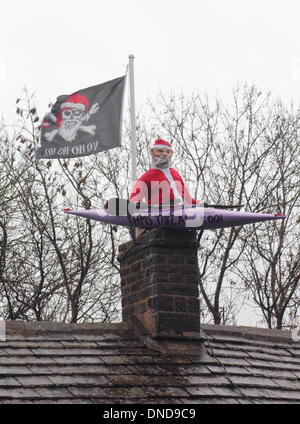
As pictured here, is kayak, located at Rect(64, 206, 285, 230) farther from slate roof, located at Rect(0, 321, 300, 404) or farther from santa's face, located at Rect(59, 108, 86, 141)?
santa's face, located at Rect(59, 108, 86, 141)

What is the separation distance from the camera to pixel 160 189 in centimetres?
1004

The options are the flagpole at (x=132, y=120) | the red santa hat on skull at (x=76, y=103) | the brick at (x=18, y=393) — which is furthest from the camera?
the red santa hat on skull at (x=76, y=103)

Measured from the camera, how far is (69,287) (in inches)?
872

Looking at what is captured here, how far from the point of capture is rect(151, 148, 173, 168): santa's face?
1030cm

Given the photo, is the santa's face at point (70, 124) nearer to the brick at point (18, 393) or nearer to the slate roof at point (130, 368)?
the slate roof at point (130, 368)

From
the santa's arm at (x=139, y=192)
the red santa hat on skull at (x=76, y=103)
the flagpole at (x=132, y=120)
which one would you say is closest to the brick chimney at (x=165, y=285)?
the santa's arm at (x=139, y=192)

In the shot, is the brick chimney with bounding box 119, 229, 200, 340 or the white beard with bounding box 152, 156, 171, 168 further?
the white beard with bounding box 152, 156, 171, 168

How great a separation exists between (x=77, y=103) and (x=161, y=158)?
1713 millimetres

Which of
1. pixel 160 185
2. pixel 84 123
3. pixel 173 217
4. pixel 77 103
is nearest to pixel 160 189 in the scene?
pixel 160 185

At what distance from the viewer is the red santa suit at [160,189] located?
9.92 m

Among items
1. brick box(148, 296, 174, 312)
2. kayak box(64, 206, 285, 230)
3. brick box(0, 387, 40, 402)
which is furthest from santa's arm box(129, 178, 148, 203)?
brick box(0, 387, 40, 402)

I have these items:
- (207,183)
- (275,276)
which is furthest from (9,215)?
(275,276)

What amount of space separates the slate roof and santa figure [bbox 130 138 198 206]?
1347 millimetres
